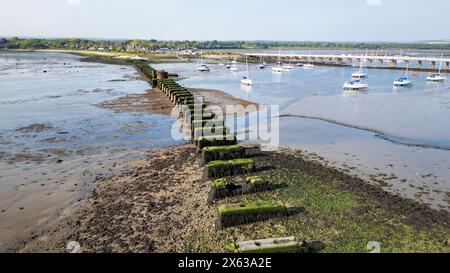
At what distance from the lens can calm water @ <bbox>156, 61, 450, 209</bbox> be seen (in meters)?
20.1

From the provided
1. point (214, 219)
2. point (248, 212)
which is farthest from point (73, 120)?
point (248, 212)

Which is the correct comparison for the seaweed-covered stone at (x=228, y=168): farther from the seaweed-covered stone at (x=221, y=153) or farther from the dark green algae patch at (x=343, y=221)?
the seaweed-covered stone at (x=221, y=153)

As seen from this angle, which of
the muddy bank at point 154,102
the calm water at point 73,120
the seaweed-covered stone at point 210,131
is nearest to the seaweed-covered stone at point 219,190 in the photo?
the seaweed-covered stone at point 210,131

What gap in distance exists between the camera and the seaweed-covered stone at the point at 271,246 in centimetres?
1095

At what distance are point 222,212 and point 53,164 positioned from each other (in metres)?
12.0

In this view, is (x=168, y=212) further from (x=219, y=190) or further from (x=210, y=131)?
(x=210, y=131)

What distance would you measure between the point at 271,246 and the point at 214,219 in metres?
3.39

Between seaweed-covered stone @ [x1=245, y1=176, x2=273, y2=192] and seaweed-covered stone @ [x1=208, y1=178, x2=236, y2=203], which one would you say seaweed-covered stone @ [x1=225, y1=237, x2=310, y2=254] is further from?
seaweed-covered stone @ [x1=245, y1=176, x2=273, y2=192]

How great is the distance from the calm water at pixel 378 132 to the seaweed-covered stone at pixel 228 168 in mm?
5837

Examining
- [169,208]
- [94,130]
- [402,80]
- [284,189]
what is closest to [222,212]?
[169,208]

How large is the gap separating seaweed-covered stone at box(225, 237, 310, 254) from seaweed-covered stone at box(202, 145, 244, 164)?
8898mm

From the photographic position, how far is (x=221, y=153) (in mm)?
20203

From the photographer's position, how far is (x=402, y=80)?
6481 centimetres

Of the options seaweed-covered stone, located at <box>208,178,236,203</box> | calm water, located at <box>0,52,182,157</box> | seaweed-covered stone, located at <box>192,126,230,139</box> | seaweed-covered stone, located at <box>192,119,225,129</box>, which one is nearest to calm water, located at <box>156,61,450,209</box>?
seaweed-covered stone, located at <box>192,119,225,129</box>
